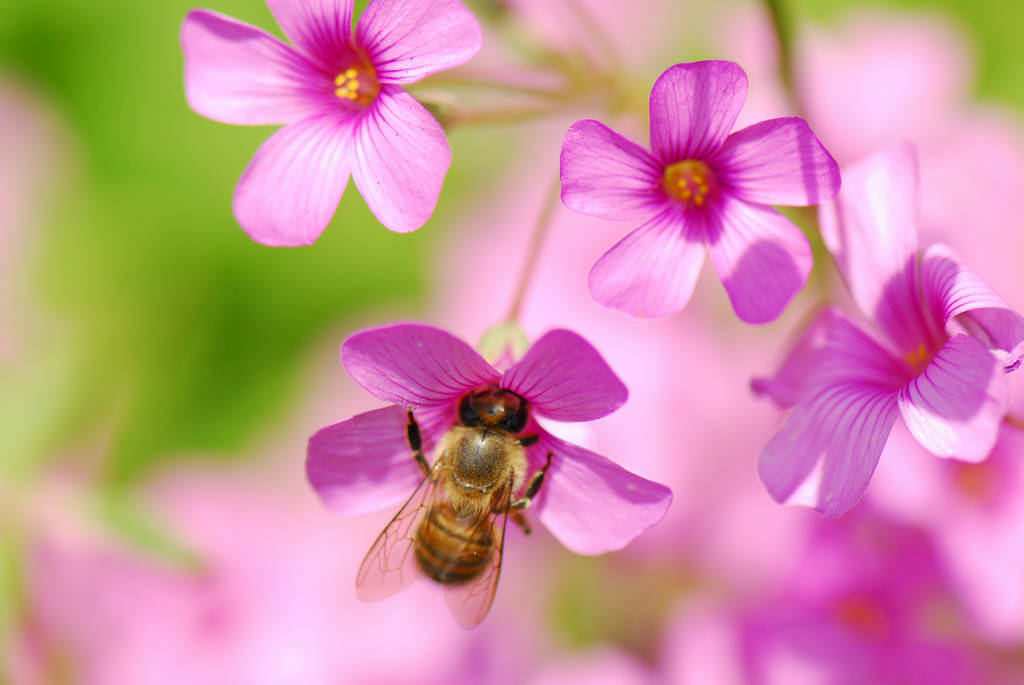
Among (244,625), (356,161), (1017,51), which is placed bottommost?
(244,625)

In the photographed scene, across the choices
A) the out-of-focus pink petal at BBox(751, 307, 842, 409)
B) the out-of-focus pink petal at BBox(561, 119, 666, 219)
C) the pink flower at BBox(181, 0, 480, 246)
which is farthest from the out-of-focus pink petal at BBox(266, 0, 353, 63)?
the out-of-focus pink petal at BBox(751, 307, 842, 409)

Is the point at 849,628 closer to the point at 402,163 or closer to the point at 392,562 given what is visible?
the point at 392,562

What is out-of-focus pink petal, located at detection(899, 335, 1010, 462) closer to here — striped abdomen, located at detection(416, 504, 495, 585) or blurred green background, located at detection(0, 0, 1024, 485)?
striped abdomen, located at detection(416, 504, 495, 585)

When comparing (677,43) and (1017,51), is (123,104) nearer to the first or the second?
(677,43)

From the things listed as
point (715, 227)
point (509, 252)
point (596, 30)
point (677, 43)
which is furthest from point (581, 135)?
point (677, 43)

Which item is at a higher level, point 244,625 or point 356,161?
point 356,161

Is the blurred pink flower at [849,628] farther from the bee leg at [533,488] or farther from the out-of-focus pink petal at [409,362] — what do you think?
the out-of-focus pink petal at [409,362]
